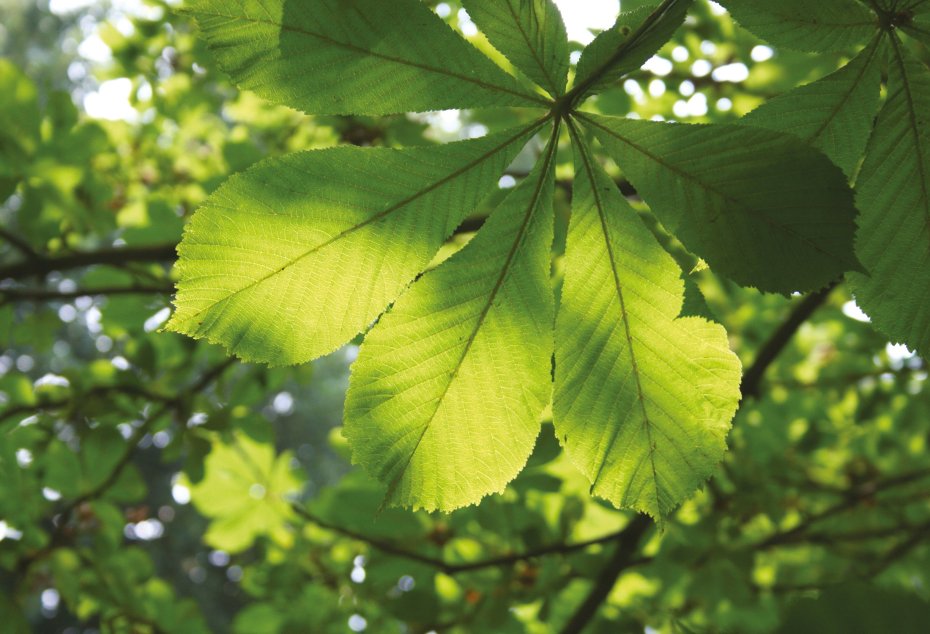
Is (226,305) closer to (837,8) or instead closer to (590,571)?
(837,8)

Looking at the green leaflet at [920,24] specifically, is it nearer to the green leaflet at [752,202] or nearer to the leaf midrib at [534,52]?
the green leaflet at [752,202]

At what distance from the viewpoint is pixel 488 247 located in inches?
28.9

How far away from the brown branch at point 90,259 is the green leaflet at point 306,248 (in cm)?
90

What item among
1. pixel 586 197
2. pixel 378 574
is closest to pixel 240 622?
pixel 378 574

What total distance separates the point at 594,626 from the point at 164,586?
1.39 m

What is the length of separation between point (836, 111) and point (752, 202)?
0.57 ft

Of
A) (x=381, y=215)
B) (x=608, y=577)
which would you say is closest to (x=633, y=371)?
(x=381, y=215)

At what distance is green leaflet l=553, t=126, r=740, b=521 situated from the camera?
0.71m

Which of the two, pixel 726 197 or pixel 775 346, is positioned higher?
pixel 726 197

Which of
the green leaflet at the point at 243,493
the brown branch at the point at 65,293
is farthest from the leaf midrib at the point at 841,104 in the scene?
the green leaflet at the point at 243,493

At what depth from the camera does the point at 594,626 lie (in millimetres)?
1732

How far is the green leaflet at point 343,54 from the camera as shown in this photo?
2.23ft

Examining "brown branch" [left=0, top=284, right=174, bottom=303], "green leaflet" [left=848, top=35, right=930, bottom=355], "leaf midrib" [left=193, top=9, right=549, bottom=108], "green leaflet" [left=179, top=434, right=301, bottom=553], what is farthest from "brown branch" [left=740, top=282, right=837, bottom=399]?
"green leaflet" [left=179, top=434, right=301, bottom=553]

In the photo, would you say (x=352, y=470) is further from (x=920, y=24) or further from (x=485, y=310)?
(x=920, y=24)
